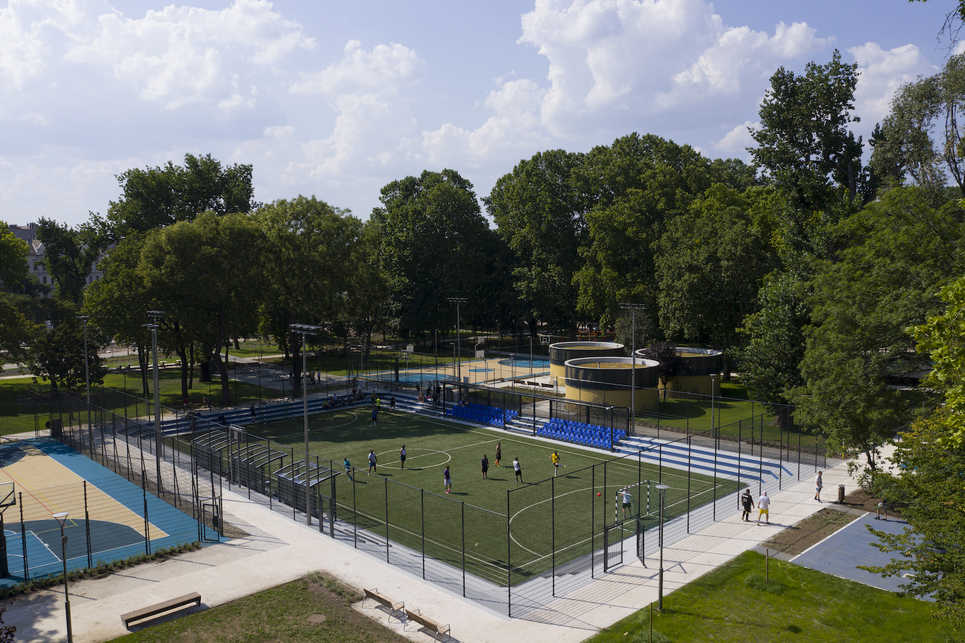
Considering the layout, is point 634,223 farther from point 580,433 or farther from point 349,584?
point 349,584

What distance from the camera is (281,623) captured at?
59.1 feet

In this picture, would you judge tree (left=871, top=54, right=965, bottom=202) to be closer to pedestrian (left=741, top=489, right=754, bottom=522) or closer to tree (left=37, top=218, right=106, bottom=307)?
pedestrian (left=741, top=489, right=754, bottom=522)

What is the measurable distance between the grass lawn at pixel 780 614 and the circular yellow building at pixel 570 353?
33.5 meters

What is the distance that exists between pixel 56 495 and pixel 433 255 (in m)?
54.9

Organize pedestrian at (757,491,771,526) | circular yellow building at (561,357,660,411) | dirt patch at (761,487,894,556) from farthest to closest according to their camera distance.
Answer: circular yellow building at (561,357,660,411) → pedestrian at (757,491,771,526) → dirt patch at (761,487,894,556)

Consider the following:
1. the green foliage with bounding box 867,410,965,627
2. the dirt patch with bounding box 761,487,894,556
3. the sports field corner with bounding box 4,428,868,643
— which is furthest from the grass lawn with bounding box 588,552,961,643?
the green foliage with bounding box 867,410,965,627

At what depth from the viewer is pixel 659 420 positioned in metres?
39.4

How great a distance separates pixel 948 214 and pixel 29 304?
8618 cm

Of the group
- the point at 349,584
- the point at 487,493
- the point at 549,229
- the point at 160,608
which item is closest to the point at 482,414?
the point at 487,493

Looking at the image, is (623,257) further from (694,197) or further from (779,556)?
(779,556)

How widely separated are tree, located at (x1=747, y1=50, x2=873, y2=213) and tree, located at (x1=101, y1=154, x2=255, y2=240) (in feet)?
165

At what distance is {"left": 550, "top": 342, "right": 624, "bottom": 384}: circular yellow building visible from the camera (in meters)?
55.2

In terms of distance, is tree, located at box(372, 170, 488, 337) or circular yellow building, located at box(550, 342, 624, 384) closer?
circular yellow building, located at box(550, 342, 624, 384)

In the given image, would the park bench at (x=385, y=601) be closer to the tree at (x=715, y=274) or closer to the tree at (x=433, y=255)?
the tree at (x=715, y=274)
